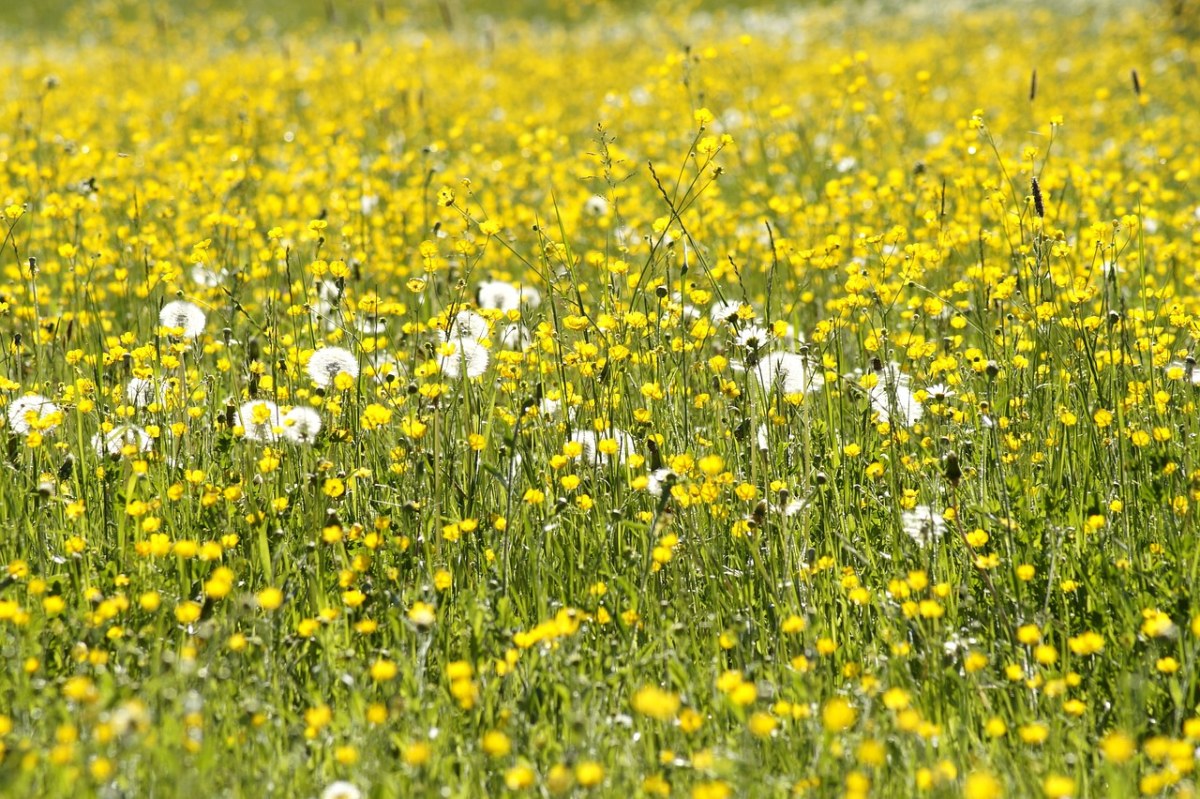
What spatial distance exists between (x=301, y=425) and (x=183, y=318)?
33.5 inches

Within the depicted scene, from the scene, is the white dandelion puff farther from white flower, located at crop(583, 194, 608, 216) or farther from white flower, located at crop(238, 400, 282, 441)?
white flower, located at crop(583, 194, 608, 216)

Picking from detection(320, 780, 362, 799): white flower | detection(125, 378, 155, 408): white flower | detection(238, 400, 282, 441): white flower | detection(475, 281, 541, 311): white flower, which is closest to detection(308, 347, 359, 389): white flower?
detection(238, 400, 282, 441): white flower

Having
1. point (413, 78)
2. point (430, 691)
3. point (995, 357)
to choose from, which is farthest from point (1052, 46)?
point (430, 691)

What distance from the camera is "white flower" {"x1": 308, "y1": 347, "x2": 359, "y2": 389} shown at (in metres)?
3.38

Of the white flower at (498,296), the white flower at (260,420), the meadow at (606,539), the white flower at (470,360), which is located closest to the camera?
the meadow at (606,539)

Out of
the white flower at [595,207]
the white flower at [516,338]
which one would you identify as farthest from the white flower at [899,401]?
the white flower at [595,207]

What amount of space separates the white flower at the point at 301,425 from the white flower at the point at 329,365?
255mm

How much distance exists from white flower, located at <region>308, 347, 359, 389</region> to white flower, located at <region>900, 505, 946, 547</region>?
154 centimetres

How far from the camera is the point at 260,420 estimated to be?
293 centimetres

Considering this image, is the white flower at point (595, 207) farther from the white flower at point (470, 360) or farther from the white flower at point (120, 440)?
the white flower at point (120, 440)

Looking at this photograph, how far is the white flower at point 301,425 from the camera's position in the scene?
3051 millimetres

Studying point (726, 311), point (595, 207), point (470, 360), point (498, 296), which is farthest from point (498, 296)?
point (595, 207)

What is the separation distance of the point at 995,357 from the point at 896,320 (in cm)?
119

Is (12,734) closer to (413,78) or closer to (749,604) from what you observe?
(749,604)
